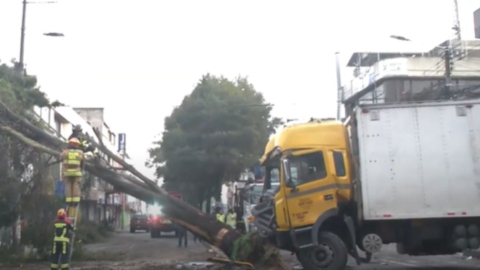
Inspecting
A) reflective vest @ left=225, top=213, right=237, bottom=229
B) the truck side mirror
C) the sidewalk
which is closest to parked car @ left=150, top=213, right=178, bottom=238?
reflective vest @ left=225, top=213, right=237, bottom=229

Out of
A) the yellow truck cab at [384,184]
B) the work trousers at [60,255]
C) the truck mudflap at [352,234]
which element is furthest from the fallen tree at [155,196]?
the work trousers at [60,255]

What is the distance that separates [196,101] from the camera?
4059 centimetres

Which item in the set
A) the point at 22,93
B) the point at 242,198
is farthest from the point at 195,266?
the point at 242,198

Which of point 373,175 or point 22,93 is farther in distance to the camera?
point 22,93

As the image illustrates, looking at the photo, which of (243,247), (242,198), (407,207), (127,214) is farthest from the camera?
(127,214)

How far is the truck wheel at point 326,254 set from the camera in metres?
13.5

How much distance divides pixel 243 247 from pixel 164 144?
26931mm

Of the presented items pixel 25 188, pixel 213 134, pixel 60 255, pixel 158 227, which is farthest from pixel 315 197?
pixel 213 134

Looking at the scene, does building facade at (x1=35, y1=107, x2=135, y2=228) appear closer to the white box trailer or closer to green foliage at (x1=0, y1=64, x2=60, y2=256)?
green foliage at (x1=0, y1=64, x2=60, y2=256)

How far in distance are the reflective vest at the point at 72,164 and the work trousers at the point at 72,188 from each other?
0.10m

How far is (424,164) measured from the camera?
13.5 m

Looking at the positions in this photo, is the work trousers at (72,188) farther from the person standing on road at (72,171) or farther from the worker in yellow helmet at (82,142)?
the worker in yellow helmet at (82,142)

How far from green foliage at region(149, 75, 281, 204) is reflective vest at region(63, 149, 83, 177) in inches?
988

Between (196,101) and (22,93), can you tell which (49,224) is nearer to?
(22,93)
